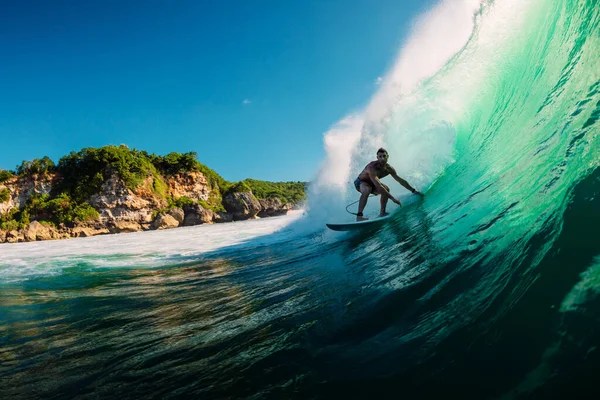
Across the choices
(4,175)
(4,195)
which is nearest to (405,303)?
(4,195)

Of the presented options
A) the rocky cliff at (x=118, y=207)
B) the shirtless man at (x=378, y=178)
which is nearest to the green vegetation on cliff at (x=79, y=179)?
the rocky cliff at (x=118, y=207)

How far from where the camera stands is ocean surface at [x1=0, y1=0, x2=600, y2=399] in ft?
4.66

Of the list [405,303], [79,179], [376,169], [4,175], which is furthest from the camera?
[79,179]

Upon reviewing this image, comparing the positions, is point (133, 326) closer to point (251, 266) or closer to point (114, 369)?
point (114, 369)

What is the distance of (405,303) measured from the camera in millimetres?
2256

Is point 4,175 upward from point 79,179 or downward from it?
upward

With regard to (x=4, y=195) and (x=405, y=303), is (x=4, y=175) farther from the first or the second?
(x=405, y=303)

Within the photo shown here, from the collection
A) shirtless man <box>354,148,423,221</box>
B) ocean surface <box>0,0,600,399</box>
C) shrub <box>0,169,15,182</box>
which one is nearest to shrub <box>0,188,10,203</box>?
shrub <box>0,169,15,182</box>

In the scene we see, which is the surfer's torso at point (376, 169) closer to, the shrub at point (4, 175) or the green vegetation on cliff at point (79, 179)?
the green vegetation on cliff at point (79, 179)

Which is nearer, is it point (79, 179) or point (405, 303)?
point (405, 303)

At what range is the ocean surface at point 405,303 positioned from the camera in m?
1.42

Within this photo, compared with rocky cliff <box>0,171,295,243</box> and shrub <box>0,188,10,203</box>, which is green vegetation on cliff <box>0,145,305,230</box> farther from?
rocky cliff <box>0,171,295,243</box>

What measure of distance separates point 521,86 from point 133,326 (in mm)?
8452

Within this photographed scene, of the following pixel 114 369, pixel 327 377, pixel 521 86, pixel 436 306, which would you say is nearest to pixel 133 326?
pixel 114 369
